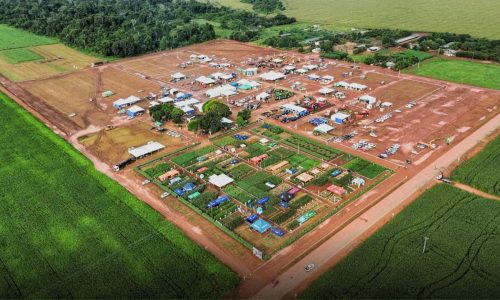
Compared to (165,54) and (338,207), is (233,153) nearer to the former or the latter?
(338,207)

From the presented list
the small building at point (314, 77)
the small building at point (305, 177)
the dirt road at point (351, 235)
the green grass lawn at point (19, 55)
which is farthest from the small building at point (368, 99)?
the green grass lawn at point (19, 55)

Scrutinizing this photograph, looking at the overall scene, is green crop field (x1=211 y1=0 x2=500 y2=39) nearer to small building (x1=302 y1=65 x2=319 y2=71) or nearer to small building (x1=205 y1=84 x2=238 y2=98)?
small building (x1=302 y1=65 x2=319 y2=71)

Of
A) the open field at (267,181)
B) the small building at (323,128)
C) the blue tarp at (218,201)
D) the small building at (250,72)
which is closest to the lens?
the open field at (267,181)

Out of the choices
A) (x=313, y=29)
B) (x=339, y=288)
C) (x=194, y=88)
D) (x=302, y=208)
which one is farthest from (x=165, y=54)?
(x=339, y=288)

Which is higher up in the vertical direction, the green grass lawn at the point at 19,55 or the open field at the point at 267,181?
the green grass lawn at the point at 19,55

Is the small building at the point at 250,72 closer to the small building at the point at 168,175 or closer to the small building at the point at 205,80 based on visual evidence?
the small building at the point at 205,80

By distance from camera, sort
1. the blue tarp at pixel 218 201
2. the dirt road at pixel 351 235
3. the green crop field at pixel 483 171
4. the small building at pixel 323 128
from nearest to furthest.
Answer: the dirt road at pixel 351 235, the blue tarp at pixel 218 201, the green crop field at pixel 483 171, the small building at pixel 323 128

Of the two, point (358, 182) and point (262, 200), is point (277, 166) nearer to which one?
point (262, 200)

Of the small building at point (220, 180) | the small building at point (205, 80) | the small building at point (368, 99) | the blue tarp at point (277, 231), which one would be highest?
the small building at point (205, 80)
